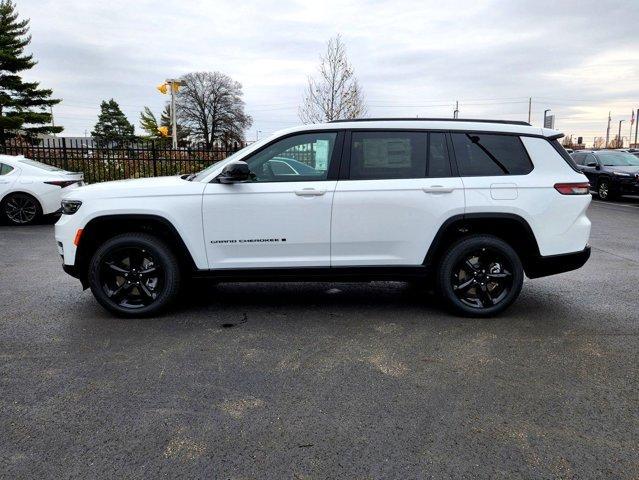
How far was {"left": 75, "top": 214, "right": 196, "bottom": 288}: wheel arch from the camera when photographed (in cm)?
456

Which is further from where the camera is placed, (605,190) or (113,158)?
(605,190)

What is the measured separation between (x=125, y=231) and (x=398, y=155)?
8.82 feet

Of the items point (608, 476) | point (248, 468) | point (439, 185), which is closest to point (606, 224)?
point (439, 185)

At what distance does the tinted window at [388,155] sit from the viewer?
465cm

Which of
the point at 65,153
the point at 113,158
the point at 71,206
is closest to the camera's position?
the point at 71,206

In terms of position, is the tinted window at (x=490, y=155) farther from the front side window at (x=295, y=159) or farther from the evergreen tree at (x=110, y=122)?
the evergreen tree at (x=110, y=122)

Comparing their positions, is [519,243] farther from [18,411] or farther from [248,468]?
[18,411]

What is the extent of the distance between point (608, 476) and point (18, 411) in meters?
3.28

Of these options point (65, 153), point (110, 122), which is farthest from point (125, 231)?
point (110, 122)

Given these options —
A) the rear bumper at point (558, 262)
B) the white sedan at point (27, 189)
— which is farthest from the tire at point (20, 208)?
the rear bumper at point (558, 262)

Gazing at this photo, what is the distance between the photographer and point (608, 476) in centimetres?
242

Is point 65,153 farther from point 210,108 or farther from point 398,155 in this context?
point 210,108

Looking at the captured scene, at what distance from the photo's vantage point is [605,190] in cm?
1727

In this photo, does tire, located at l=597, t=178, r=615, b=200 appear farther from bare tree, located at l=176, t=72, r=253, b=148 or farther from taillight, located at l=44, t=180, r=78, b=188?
bare tree, located at l=176, t=72, r=253, b=148
